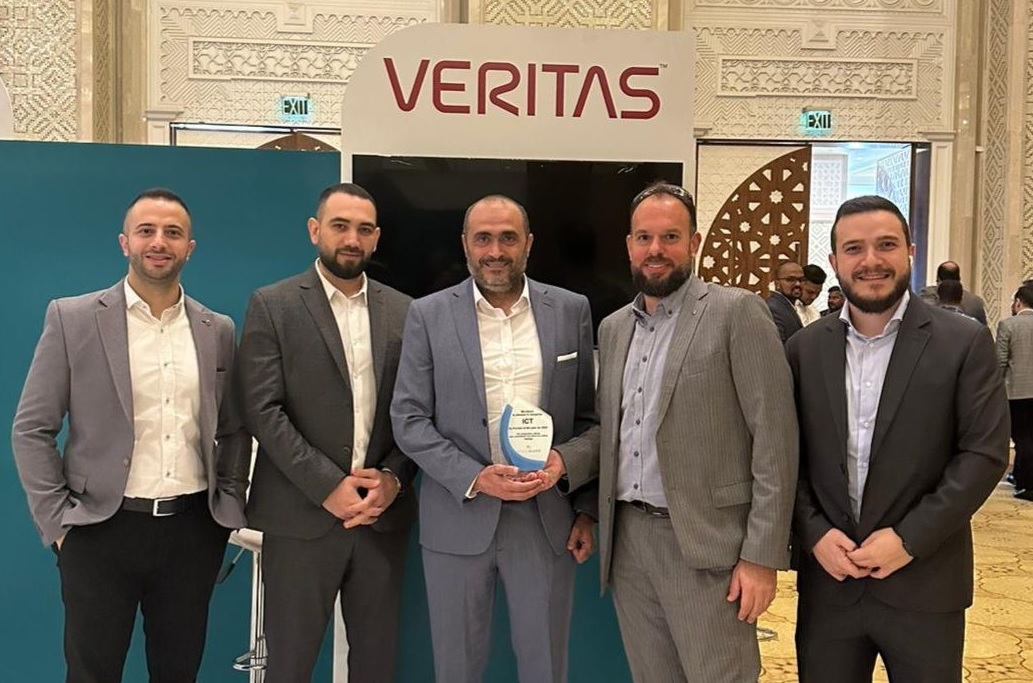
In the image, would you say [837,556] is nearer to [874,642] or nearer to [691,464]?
[874,642]

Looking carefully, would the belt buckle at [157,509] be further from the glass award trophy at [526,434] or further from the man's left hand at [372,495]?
the glass award trophy at [526,434]

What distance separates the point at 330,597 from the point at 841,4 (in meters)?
8.20

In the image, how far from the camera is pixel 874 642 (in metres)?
2.19

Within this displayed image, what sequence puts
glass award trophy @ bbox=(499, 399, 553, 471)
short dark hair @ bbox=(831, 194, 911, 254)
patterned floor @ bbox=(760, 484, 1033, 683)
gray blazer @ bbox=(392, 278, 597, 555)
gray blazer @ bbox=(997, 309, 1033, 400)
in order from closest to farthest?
short dark hair @ bbox=(831, 194, 911, 254) < glass award trophy @ bbox=(499, 399, 553, 471) < gray blazer @ bbox=(392, 278, 597, 555) < patterned floor @ bbox=(760, 484, 1033, 683) < gray blazer @ bbox=(997, 309, 1033, 400)

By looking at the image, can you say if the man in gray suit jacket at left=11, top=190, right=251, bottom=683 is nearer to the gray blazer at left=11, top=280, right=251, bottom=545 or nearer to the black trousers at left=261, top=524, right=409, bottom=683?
the gray blazer at left=11, top=280, right=251, bottom=545

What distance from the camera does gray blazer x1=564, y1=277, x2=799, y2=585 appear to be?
7.23ft

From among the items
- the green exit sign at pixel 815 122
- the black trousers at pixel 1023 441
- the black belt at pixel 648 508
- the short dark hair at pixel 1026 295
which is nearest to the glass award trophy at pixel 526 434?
the black belt at pixel 648 508

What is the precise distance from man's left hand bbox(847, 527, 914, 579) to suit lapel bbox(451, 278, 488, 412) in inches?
39.9

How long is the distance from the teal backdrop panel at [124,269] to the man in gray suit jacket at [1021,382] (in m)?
5.27

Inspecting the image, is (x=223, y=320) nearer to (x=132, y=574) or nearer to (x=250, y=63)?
(x=132, y=574)

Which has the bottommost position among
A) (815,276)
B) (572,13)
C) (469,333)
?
(469,333)

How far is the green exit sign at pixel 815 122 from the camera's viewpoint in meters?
8.94

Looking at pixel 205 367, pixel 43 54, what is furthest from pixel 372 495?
pixel 43 54

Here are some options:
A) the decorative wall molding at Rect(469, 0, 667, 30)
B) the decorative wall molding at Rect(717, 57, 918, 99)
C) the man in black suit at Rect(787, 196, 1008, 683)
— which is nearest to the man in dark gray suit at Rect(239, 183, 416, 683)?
the man in black suit at Rect(787, 196, 1008, 683)
